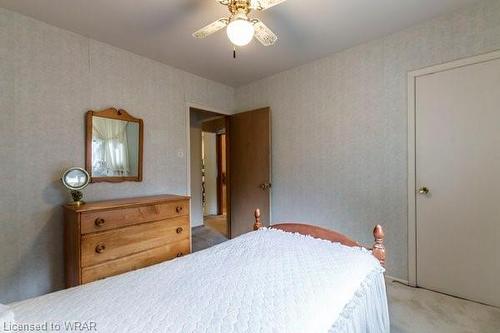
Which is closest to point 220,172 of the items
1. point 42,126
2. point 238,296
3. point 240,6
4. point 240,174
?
point 240,174

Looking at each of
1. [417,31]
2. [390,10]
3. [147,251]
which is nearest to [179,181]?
[147,251]

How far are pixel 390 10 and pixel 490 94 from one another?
3.47ft

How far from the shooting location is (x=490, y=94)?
1.92m

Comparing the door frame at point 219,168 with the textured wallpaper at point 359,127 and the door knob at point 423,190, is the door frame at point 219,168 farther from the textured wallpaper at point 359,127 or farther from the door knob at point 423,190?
the door knob at point 423,190

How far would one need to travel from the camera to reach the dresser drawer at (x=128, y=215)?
1.92 meters

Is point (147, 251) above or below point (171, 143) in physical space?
below

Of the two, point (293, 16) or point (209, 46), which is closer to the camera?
point (293, 16)

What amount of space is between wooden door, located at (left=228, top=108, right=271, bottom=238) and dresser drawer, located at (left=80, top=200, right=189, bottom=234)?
1.20 meters

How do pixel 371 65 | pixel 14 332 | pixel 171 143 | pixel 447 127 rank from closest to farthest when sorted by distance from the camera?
1. pixel 14 332
2. pixel 447 127
3. pixel 371 65
4. pixel 171 143

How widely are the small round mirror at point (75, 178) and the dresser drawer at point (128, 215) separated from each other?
1.19ft

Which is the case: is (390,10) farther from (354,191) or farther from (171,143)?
(171,143)

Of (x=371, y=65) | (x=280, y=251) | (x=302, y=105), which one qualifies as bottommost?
(x=280, y=251)

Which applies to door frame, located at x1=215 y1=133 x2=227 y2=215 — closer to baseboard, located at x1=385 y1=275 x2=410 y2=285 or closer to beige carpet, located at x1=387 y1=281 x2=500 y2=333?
baseboard, located at x1=385 y1=275 x2=410 y2=285

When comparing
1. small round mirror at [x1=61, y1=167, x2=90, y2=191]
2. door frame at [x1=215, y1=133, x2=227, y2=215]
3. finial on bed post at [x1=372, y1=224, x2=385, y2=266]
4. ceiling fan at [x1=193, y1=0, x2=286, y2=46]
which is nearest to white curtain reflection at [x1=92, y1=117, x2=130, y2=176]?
small round mirror at [x1=61, y1=167, x2=90, y2=191]
